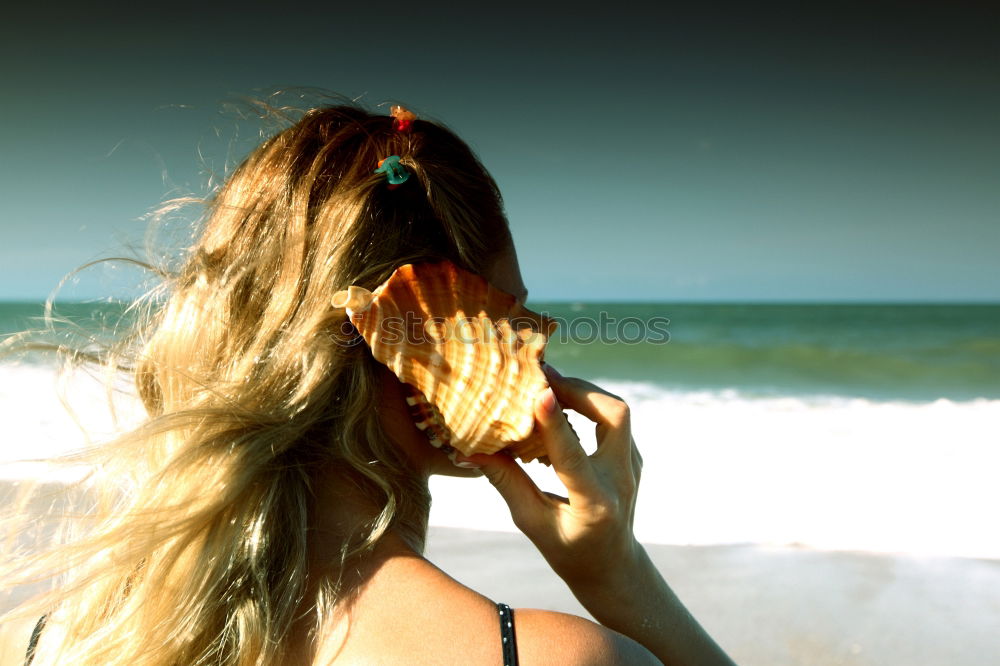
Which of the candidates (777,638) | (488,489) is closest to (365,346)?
A: (777,638)

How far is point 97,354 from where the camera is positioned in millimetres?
1774

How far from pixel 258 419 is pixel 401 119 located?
29.0 inches

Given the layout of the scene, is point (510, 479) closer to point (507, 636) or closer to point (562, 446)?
point (562, 446)

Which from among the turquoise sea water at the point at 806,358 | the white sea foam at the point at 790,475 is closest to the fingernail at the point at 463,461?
the white sea foam at the point at 790,475

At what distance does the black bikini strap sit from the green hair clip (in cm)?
85

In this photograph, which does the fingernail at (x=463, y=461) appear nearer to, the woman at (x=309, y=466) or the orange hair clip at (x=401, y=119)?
the woman at (x=309, y=466)

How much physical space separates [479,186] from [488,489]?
3.62 meters

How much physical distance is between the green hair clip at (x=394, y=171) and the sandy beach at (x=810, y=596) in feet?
7.96

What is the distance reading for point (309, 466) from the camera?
53.4 inches

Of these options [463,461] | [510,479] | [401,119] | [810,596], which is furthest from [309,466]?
[810,596]

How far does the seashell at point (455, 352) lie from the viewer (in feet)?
4.22

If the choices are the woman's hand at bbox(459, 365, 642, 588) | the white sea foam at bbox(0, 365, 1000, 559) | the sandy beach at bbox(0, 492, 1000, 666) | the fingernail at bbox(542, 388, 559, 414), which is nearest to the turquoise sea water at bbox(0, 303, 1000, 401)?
the white sea foam at bbox(0, 365, 1000, 559)

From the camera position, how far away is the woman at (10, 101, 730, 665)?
1.19 m

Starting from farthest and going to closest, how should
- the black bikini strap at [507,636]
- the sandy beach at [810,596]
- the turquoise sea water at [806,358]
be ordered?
1. the turquoise sea water at [806,358]
2. the sandy beach at [810,596]
3. the black bikini strap at [507,636]
